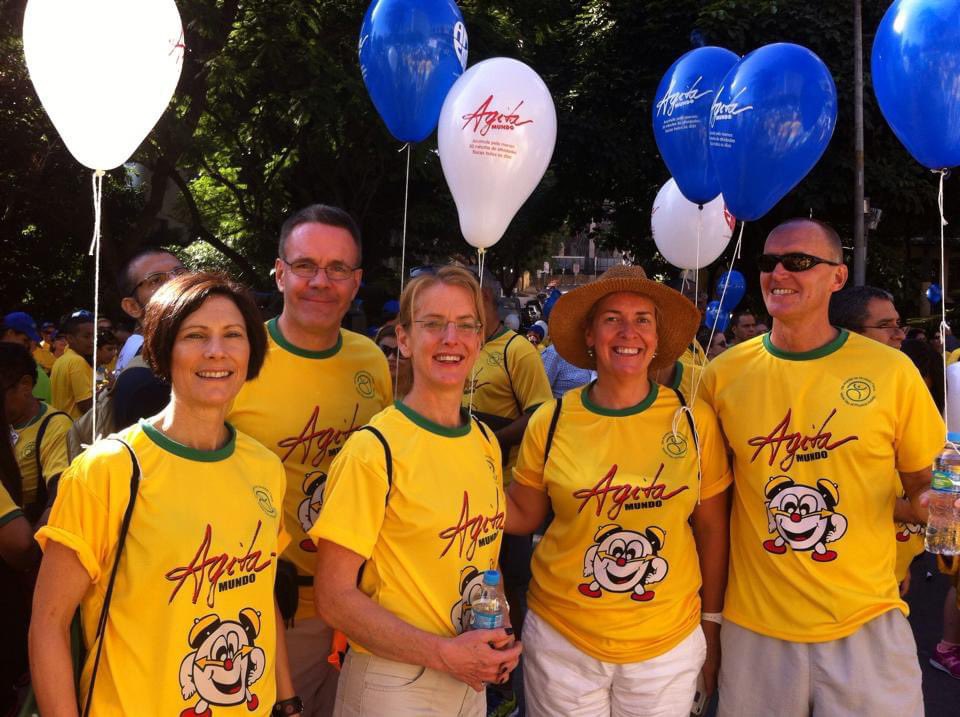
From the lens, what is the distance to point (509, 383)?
4.59m

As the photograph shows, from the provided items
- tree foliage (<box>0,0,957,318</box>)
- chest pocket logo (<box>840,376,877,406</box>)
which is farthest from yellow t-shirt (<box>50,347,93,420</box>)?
chest pocket logo (<box>840,376,877,406</box>)

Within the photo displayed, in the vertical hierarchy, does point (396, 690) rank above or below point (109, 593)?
below

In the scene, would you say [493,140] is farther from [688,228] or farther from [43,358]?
[43,358]

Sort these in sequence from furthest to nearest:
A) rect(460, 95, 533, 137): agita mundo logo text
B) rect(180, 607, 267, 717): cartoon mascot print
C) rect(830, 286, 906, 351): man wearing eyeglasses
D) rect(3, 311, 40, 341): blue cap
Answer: rect(3, 311, 40, 341): blue cap
rect(830, 286, 906, 351): man wearing eyeglasses
rect(460, 95, 533, 137): agita mundo logo text
rect(180, 607, 267, 717): cartoon mascot print

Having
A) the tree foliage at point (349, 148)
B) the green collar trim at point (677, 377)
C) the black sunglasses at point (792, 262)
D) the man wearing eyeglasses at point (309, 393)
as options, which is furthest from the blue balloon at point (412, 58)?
the tree foliage at point (349, 148)

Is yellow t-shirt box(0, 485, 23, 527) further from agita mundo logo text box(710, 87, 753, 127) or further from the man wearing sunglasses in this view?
agita mundo logo text box(710, 87, 753, 127)

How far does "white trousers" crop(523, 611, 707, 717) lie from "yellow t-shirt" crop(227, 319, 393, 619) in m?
0.84

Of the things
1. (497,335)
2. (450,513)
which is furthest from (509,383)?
(450,513)

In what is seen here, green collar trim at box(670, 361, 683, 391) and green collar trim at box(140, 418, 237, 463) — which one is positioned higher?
green collar trim at box(670, 361, 683, 391)

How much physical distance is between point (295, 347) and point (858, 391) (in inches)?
75.9

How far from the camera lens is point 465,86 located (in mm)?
3732

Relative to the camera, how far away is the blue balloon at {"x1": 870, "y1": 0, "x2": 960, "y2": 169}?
302cm

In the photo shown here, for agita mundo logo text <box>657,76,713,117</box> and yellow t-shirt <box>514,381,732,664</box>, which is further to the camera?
agita mundo logo text <box>657,76,713,117</box>

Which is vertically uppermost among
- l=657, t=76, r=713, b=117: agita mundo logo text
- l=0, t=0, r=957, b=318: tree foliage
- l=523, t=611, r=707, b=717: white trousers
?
l=0, t=0, r=957, b=318: tree foliage
